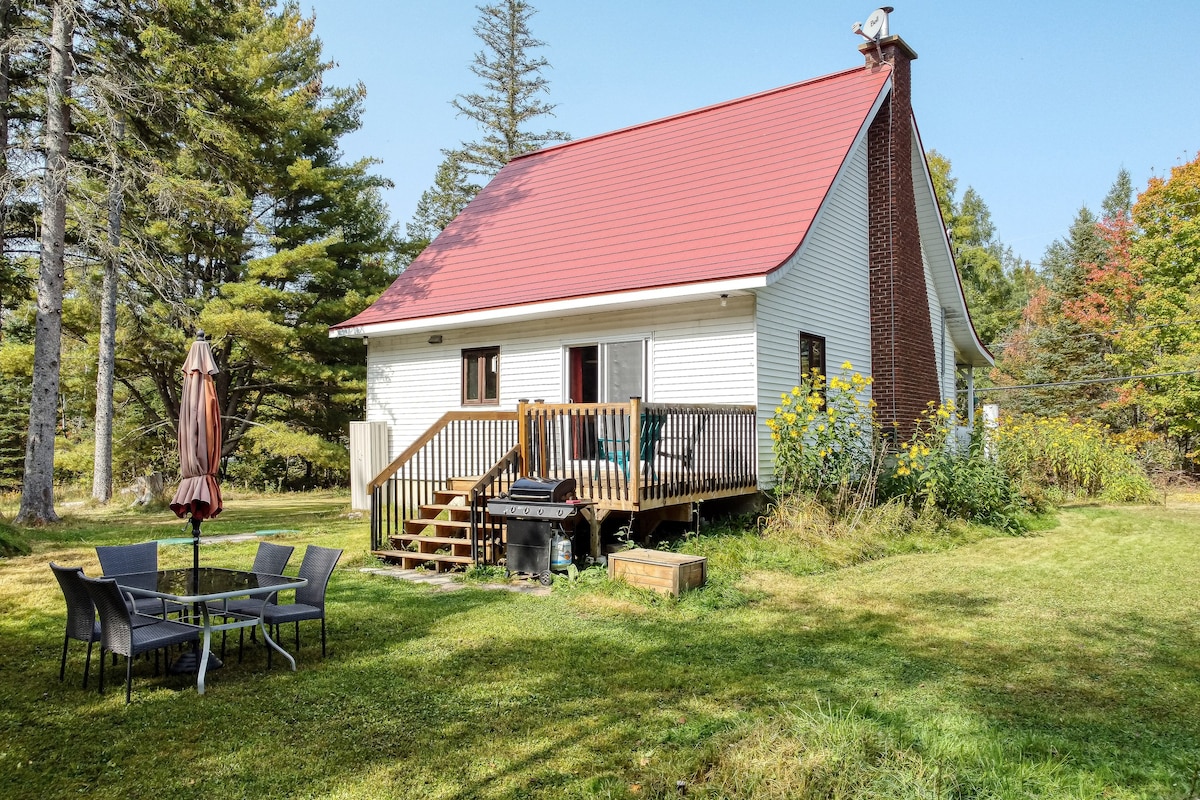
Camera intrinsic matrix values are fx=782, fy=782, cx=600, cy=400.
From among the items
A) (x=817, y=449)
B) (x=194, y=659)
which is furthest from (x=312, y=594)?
(x=817, y=449)

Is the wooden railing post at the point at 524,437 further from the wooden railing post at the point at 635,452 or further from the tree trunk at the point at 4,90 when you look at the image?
the tree trunk at the point at 4,90

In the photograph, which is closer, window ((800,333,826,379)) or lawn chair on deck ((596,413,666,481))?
lawn chair on deck ((596,413,666,481))

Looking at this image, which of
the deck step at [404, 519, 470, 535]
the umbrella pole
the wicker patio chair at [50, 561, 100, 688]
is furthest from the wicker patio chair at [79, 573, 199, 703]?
the deck step at [404, 519, 470, 535]

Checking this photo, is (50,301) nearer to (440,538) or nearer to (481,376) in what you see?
(481,376)

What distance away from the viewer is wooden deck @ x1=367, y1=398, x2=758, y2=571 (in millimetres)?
9086

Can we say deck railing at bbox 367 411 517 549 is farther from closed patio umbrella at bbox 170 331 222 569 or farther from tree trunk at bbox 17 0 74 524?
tree trunk at bbox 17 0 74 524

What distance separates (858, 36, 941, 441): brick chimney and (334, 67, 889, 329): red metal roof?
2.22 feet

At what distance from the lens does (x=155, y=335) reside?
20719 millimetres

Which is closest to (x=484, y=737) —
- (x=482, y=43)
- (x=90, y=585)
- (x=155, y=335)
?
(x=90, y=585)

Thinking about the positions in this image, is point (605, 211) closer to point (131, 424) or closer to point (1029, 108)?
point (1029, 108)

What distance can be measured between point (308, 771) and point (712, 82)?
2255cm

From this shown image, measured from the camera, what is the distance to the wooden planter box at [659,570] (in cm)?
767

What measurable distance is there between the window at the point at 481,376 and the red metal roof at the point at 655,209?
988 mm

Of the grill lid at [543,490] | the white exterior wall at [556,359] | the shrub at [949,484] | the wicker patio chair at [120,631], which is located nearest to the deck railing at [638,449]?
the grill lid at [543,490]
